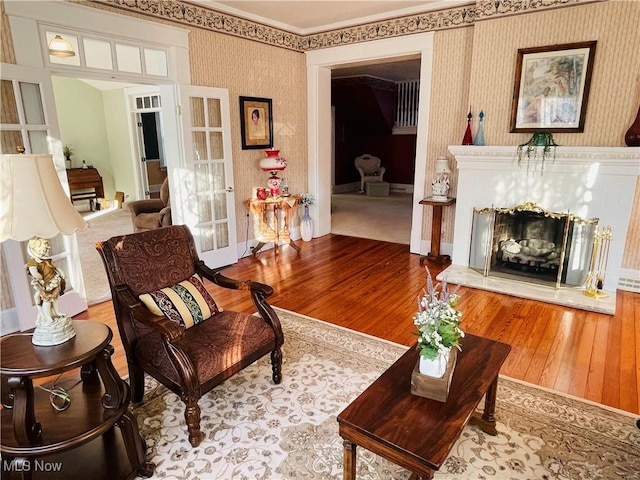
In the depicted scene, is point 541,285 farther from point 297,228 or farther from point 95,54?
point 95,54

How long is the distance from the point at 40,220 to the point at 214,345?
39.8 inches

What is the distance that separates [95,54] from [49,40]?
1.14 ft

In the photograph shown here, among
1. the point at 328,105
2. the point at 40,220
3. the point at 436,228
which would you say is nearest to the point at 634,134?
the point at 436,228

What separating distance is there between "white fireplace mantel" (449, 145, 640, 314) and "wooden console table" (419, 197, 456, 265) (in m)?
0.22

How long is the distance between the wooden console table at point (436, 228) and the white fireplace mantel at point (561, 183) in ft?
0.73

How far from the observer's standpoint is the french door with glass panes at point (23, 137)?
287 centimetres

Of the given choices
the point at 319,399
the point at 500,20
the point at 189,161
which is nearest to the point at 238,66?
the point at 189,161

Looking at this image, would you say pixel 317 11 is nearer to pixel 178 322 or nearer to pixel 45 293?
pixel 178 322

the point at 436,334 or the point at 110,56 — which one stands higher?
the point at 110,56

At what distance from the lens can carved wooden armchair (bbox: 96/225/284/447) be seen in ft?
6.38

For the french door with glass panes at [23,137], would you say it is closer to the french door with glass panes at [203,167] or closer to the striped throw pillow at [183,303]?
the french door with glass panes at [203,167]

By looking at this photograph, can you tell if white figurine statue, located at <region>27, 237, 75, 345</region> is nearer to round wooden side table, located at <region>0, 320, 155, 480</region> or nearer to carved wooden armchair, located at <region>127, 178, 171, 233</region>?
round wooden side table, located at <region>0, 320, 155, 480</region>

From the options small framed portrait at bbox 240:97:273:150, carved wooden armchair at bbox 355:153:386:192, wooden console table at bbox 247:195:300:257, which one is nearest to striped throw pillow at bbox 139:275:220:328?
wooden console table at bbox 247:195:300:257

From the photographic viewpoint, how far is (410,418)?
1.46 m
